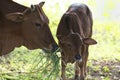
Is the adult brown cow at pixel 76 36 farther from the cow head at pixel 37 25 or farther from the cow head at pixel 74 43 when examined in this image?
the cow head at pixel 37 25

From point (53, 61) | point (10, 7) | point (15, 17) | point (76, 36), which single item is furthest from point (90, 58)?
point (15, 17)

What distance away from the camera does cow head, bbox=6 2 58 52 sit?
568cm

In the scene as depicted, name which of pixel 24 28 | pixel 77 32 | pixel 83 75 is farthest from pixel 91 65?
pixel 24 28

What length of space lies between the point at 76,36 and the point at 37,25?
1410mm

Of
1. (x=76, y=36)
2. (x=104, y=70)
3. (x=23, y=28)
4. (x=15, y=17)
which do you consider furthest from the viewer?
(x=104, y=70)

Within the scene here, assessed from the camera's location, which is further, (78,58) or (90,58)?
(90,58)

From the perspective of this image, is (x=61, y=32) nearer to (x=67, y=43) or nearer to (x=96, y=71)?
(x=67, y=43)

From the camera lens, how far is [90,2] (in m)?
11.9

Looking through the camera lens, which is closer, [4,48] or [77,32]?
[4,48]

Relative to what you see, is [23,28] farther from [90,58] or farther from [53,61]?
[90,58]

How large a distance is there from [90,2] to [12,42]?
249 inches

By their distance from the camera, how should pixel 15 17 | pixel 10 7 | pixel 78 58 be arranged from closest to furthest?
pixel 15 17 < pixel 10 7 < pixel 78 58

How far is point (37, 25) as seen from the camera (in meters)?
5.72

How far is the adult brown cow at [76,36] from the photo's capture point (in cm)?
697
